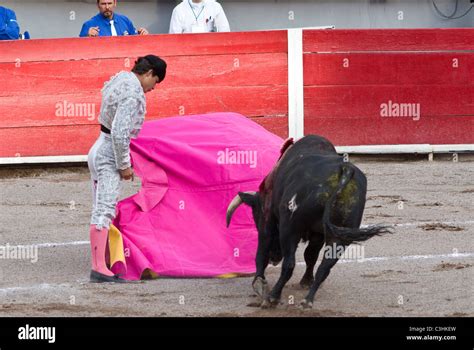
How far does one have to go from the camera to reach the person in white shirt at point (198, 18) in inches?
412

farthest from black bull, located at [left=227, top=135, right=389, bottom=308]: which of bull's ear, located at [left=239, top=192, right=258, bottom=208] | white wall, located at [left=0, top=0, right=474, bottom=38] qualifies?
white wall, located at [left=0, top=0, right=474, bottom=38]

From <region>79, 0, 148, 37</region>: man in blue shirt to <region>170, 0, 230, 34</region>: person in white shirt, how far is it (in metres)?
0.48

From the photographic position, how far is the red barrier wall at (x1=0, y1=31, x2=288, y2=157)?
32.1 feet

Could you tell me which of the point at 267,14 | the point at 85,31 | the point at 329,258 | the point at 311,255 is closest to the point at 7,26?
the point at 85,31

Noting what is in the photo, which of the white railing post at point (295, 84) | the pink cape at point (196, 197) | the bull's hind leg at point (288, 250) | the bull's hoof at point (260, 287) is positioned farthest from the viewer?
the white railing post at point (295, 84)

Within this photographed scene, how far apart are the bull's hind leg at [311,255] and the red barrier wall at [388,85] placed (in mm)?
4360

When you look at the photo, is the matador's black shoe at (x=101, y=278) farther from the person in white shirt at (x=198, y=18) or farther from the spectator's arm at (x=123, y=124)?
the person in white shirt at (x=198, y=18)

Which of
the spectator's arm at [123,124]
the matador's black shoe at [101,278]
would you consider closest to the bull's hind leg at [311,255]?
the matador's black shoe at [101,278]

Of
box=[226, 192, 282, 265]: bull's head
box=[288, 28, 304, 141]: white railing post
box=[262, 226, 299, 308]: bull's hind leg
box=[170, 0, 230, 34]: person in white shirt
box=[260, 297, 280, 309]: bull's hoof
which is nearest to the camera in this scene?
box=[262, 226, 299, 308]: bull's hind leg

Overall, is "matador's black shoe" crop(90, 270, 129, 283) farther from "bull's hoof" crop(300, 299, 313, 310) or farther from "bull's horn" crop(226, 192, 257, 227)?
"bull's hoof" crop(300, 299, 313, 310)

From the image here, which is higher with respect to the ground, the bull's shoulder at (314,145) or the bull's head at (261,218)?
the bull's shoulder at (314,145)

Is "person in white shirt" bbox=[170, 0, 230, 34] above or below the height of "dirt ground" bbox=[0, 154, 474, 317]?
A: above

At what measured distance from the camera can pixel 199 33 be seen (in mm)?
10023

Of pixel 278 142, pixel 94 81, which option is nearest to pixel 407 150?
pixel 94 81
